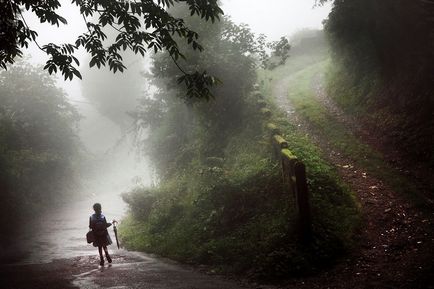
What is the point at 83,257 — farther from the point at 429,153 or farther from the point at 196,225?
the point at 429,153

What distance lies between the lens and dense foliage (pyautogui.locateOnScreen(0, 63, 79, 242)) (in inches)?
907

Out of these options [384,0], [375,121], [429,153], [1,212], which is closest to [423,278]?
[429,153]

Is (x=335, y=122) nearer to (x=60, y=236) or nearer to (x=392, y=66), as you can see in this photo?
(x=392, y=66)

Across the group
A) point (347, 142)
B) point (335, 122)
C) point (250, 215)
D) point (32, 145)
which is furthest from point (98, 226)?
point (32, 145)

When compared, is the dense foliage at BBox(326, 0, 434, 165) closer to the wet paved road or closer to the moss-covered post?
the moss-covered post

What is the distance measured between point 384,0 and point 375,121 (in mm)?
4454

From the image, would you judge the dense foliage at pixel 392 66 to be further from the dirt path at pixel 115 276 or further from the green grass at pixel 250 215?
the dirt path at pixel 115 276

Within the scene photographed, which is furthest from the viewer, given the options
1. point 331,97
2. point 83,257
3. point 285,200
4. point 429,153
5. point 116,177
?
point 116,177

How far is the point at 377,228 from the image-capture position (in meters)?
8.91

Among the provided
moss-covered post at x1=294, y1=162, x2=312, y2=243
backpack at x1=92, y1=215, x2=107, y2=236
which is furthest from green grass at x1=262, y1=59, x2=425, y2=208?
backpack at x1=92, y1=215, x2=107, y2=236

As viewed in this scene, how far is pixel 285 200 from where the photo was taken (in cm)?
1007

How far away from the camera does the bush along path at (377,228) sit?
280 inches

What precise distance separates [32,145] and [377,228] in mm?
26016

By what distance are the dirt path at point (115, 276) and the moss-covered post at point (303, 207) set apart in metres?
1.83
